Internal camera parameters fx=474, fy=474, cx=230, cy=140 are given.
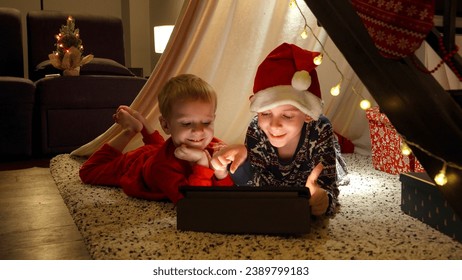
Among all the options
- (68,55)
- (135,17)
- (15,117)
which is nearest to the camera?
(15,117)

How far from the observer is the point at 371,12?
935 millimetres

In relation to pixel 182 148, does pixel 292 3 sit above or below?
above

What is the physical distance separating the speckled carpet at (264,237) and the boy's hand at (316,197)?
0.03 m

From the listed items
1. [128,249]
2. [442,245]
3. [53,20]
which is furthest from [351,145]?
[53,20]

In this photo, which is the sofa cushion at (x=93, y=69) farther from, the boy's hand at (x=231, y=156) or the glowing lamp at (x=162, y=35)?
the boy's hand at (x=231, y=156)

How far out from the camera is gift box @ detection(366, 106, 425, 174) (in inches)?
67.4

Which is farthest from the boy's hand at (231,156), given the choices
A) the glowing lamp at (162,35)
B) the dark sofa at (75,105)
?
the glowing lamp at (162,35)

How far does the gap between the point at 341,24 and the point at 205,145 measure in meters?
0.54

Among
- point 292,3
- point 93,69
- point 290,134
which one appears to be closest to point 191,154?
point 290,134

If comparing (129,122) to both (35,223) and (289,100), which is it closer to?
(35,223)

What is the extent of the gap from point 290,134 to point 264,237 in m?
0.29

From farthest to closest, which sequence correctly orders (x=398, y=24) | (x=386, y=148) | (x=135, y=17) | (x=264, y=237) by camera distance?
(x=135, y=17) < (x=386, y=148) < (x=264, y=237) < (x=398, y=24)

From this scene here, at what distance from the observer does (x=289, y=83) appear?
3.93ft

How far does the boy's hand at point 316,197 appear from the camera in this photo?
1137mm
